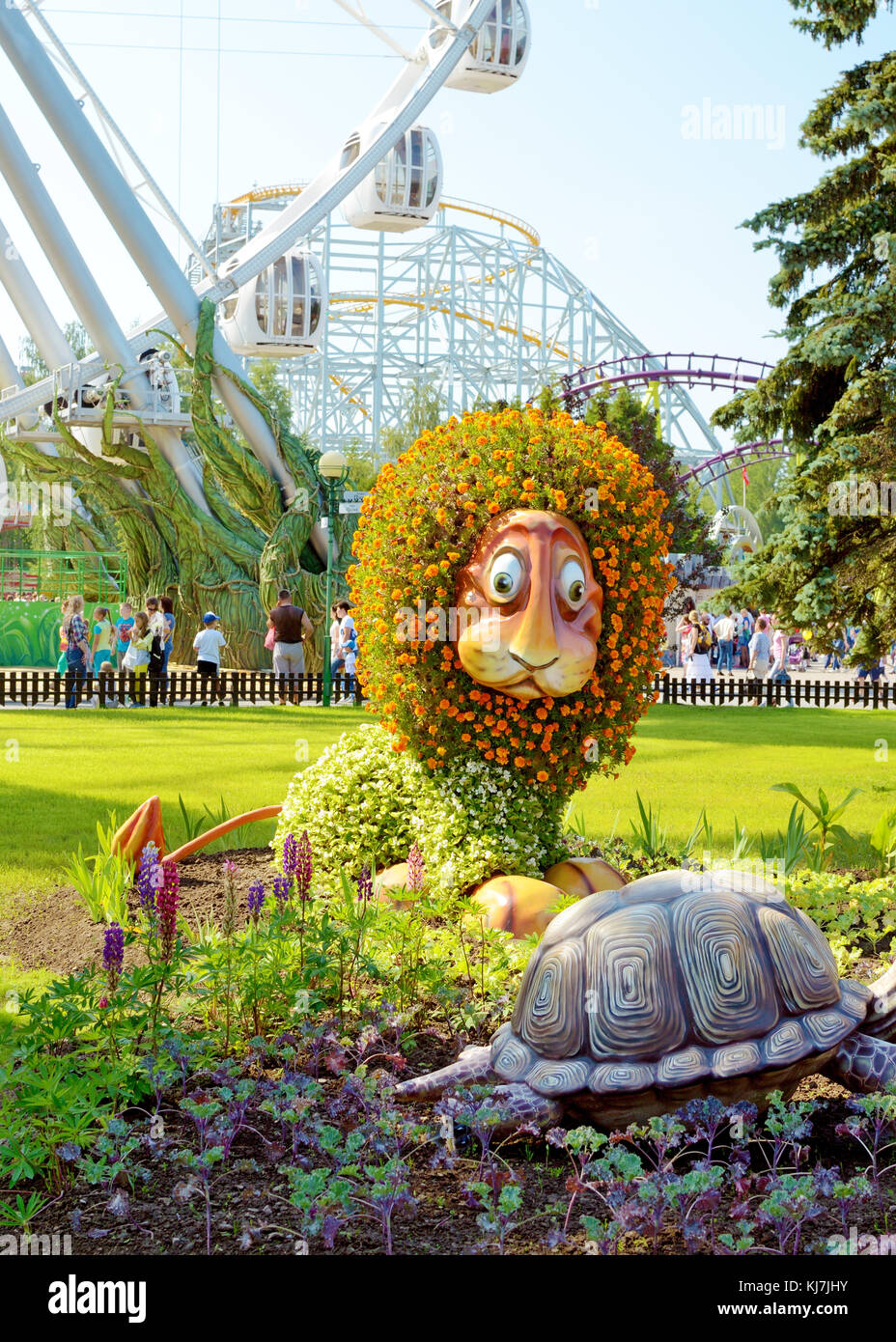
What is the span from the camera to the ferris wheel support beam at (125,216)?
19.5m

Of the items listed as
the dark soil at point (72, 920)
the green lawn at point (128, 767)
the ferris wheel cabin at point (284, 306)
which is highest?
the ferris wheel cabin at point (284, 306)

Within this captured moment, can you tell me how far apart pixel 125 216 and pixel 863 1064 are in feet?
69.6

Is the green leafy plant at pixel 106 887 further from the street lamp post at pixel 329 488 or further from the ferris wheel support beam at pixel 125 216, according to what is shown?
the ferris wheel support beam at pixel 125 216

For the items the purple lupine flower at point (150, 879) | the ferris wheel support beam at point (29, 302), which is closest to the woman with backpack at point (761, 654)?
the ferris wheel support beam at point (29, 302)

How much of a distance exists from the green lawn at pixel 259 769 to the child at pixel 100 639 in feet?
7.20

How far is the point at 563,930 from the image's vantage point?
3268 mm

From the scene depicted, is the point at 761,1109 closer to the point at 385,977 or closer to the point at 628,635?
the point at 385,977

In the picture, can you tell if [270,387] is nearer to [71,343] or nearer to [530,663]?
[71,343]

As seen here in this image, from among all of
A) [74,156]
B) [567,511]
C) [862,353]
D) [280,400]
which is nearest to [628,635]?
[567,511]

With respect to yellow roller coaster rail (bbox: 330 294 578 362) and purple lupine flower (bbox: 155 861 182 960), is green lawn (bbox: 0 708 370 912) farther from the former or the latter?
yellow roller coaster rail (bbox: 330 294 578 362)

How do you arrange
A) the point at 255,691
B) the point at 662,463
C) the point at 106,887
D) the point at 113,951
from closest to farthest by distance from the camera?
the point at 113,951, the point at 106,887, the point at 255,691, the point at 662,463

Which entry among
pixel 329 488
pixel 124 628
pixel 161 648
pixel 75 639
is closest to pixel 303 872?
pixel 329 488

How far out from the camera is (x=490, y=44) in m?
24.0
